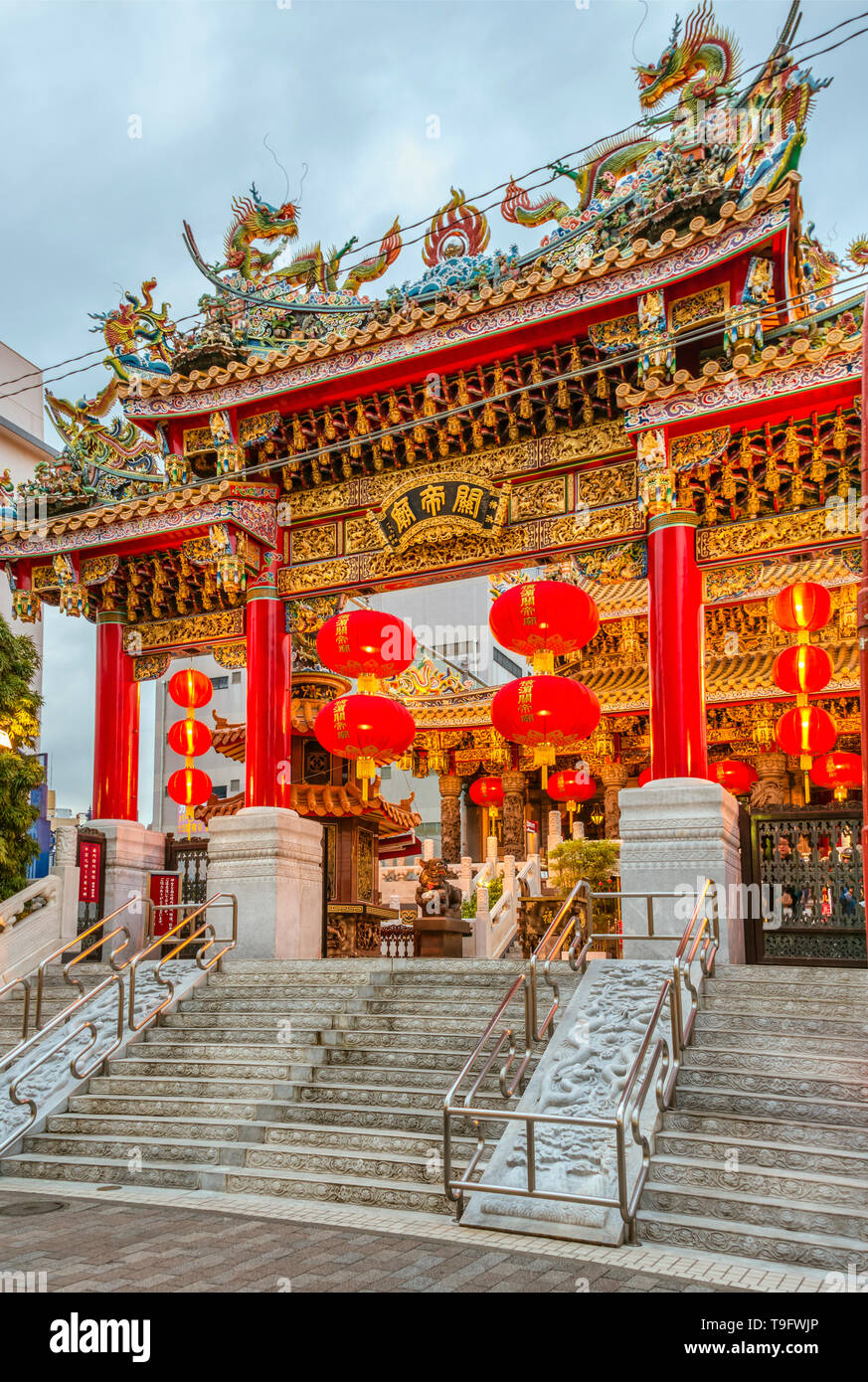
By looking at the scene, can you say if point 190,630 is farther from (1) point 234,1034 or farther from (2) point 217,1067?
(2) point 217,1067

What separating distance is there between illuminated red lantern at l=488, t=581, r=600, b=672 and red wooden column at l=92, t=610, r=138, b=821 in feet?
20.2

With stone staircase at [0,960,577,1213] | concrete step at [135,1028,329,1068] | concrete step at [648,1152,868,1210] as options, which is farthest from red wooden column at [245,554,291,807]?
concrete step at [648,1152,868,1210]

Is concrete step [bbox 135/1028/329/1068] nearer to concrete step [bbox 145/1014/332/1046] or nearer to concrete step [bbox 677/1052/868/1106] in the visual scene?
concrete step [bbox 145/1014/332/1046]

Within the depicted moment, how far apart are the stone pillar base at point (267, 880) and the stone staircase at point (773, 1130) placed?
5544 mm

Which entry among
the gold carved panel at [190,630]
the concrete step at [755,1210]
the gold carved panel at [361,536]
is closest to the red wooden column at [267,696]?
the gold carved panel at [361,536]

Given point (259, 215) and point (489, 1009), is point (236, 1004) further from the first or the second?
point (259, 215)

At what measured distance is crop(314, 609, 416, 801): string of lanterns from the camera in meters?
11.8

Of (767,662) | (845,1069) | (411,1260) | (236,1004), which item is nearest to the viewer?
(411,1260)

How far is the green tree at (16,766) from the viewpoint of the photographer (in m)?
16.2

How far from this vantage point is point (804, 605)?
457 inches

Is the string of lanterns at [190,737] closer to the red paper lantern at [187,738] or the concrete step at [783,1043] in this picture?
the red paper lantern at [187,738]
